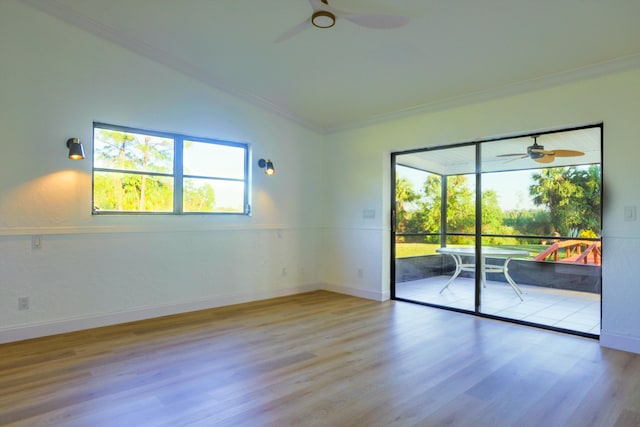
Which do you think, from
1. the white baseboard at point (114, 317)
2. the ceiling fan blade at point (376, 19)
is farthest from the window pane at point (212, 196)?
the ceiling fan blade at point (376, 19)

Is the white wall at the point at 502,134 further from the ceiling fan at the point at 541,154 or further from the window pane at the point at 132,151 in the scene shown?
the window pane at the point at 132,151

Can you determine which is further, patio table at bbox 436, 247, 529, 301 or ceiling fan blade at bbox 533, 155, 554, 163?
patio table at bbox 436, 247, 529, 301

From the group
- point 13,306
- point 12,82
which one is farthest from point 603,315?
point 12,82

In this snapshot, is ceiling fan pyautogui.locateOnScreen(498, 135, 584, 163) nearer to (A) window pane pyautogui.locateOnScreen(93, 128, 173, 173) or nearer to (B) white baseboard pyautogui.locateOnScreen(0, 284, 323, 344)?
(B) white baseboard pyautogui.locateOnScreen(0, 284, 323, 344)

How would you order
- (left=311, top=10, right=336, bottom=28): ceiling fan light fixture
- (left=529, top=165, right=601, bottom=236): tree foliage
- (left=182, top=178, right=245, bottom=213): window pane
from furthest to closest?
(left=182, top=178, right=245, bottom=213): window pane
(left=529, top=165, right=601, bottom=236): tree foliage
(left=311, top=10, right=336, bottom=28): ceiling fan light fixture

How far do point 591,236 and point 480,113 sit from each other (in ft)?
5.63

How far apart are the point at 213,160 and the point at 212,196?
469 mm

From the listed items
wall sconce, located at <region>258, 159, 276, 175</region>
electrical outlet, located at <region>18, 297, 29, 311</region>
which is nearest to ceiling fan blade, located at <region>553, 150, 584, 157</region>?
wall sconce, located at <region>258, 159, 276, 175</region>

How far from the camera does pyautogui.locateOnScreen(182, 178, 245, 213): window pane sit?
4.77 meters

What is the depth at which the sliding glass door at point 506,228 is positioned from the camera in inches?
150

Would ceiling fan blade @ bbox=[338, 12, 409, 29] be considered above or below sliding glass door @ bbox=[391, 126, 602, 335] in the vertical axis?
above

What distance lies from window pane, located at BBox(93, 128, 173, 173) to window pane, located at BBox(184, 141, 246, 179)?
0.77 feet

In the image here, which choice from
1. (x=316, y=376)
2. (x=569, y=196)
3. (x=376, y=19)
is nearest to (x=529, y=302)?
(x=569, y=196)

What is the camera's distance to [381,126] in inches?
213
